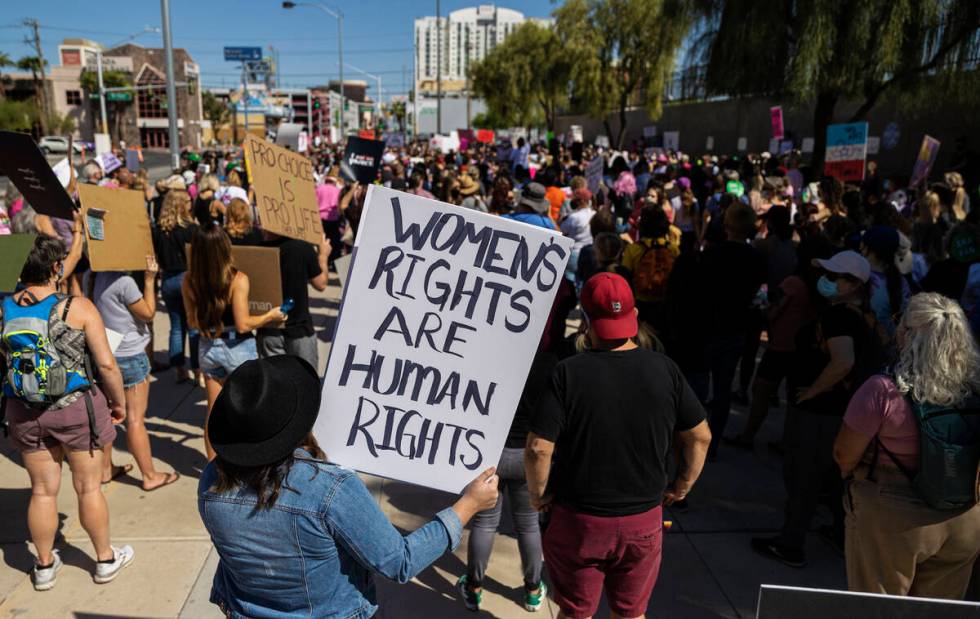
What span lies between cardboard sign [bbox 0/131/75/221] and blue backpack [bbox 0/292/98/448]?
4.10 ft

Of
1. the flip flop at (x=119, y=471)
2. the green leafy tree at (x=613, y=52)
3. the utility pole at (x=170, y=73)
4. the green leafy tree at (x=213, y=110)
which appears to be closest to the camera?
the flip flop at (x=119, y=471)

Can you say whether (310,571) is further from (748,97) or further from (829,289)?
Answer: (748,97)

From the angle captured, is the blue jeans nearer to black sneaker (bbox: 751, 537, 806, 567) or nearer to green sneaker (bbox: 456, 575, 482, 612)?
green sneaker (bbox: 456, 575, 482, 612)

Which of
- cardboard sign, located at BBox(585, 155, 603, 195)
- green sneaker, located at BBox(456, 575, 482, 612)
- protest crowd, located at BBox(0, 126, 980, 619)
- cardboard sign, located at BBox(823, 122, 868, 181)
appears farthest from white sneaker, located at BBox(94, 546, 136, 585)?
cardboard sign, located at BBox(823, 122, 868, 181)

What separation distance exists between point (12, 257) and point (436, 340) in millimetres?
2114

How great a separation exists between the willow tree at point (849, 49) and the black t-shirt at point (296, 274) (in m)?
12.4

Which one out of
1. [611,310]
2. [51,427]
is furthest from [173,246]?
[611,310]

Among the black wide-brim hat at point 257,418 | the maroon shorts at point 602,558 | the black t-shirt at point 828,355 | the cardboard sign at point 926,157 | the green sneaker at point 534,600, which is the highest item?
the cardboard sign at point 926,157

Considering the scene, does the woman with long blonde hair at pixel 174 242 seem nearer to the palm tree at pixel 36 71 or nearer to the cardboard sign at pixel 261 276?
the cardboard sign at pixel 261 276

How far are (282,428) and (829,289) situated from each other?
293 cm

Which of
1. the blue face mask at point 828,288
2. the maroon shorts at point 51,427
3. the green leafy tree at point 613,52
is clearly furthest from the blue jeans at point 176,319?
the green leafy tree at point 613,52

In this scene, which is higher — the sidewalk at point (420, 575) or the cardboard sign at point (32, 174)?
the cardboard sign at point (32, 174)

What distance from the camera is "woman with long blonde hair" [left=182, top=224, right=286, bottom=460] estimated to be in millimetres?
3984

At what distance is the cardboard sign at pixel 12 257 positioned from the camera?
294 cm
